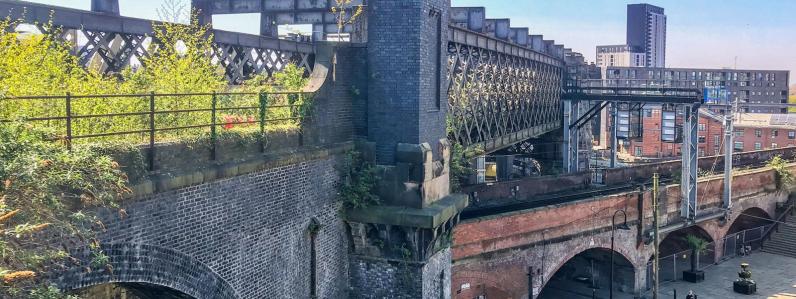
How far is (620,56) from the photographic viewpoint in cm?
18438

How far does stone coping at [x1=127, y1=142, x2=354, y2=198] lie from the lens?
8734 mm

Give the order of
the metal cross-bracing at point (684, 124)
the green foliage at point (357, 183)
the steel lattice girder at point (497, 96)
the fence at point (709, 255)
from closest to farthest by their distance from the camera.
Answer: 1. the green foliage at point (357, 183)
2. the steel lattice girder at point (497, 96)
3. the metal cross-bracing at point (684, 124)
4. the fence at point (709, 255)

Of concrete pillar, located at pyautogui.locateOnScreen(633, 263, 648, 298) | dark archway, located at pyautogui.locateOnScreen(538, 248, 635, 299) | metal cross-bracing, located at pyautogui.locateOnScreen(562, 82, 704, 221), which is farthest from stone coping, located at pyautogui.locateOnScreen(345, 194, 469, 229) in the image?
metal cross-bracing, located at pyautogui.locateOnScreen(562, 82, 704, 221)

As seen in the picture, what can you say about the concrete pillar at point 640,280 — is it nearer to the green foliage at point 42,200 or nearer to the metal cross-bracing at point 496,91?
the metal cross-bracing at point 496,91

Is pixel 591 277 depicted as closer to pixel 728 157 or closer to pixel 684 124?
pixel 684 124

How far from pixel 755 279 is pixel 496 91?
15259 mm

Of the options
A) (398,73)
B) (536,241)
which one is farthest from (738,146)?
(398,73)

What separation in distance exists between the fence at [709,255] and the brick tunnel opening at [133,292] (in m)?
22.7

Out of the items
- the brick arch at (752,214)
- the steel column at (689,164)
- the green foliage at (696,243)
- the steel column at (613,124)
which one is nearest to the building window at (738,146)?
the brick arch at (752,214)

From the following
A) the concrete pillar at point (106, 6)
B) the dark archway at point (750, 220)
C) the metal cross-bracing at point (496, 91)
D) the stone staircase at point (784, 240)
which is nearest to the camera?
the concrete pillar at point (106, 6)

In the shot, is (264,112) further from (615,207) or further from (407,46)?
(615,207)

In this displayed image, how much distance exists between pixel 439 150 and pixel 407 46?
2.53 meters

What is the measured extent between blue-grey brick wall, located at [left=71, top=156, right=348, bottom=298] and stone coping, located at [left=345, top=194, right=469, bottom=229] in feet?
1.58

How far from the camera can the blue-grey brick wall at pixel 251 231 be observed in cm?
887
